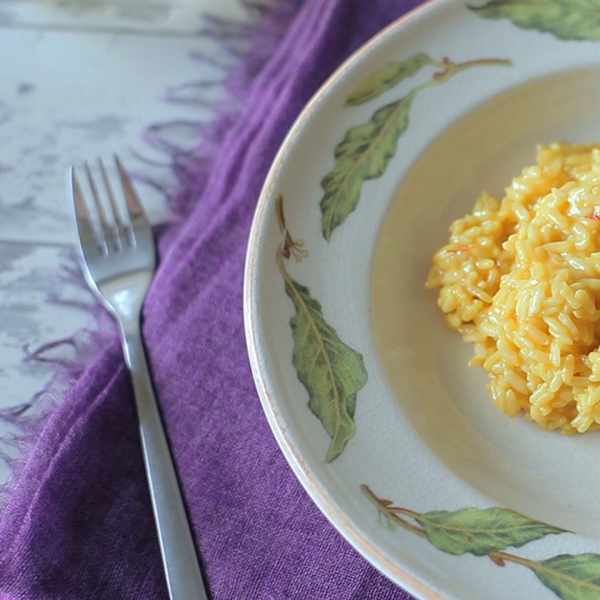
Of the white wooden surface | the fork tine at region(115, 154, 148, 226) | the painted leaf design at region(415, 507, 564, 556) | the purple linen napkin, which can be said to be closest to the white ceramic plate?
the painted leaf design at region(415, 507, 564, 556)

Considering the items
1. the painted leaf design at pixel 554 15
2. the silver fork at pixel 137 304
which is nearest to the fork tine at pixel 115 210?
the silver fork at pixel 137 304

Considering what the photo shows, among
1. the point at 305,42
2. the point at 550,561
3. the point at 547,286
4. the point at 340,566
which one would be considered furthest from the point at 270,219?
the point at 305,42

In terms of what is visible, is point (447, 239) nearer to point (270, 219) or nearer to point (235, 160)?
point (270, 219)

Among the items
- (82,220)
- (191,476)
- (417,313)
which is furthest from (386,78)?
(191,476)

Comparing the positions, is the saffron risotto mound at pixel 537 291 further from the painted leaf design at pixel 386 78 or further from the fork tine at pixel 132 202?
the fork tine at pixel 132 202

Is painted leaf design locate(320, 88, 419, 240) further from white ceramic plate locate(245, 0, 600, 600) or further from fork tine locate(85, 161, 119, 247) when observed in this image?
fork tine locate(85, 161, 119, 247)
